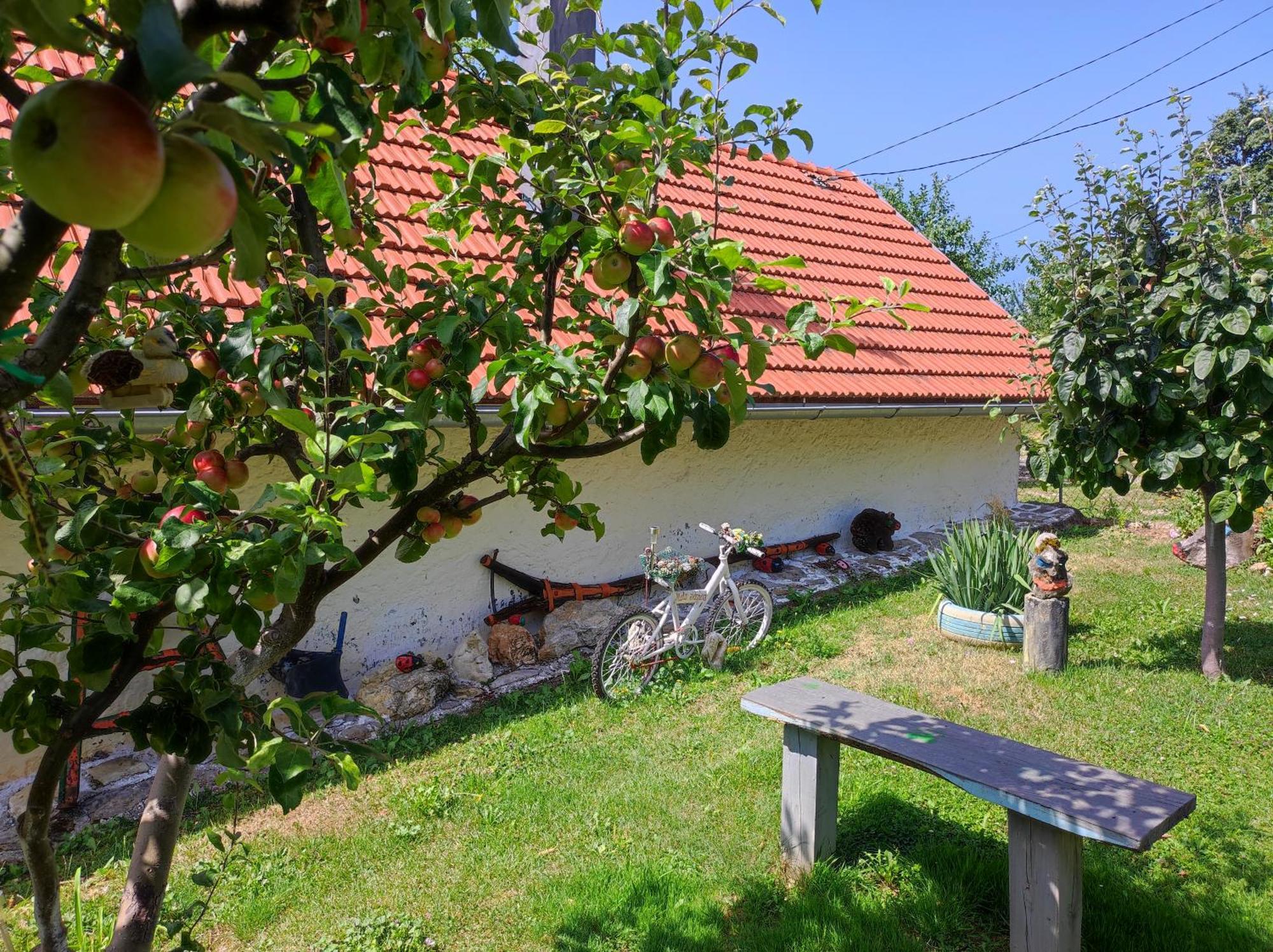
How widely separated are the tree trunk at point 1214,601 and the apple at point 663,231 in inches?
184

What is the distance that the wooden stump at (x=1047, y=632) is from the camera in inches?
192

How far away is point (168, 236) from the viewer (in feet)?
1.90

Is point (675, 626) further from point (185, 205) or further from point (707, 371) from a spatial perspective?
point (185, 205)

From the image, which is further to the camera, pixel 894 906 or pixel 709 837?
pixel 709 837

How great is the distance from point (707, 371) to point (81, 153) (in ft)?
3.46

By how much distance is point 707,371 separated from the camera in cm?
146

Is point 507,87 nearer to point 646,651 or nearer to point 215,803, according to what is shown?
point 215,803

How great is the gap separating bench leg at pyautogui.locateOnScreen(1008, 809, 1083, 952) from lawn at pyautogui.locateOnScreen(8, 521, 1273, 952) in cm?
28

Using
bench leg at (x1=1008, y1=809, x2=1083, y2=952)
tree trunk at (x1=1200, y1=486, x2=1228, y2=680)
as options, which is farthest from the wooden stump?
bench leg at (x1=1008, y1=809, x2=1083, y2=952)

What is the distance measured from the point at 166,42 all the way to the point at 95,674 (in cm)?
111

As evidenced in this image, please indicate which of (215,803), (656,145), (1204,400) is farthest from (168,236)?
(1204,400)

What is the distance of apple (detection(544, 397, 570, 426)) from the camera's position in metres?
1.60

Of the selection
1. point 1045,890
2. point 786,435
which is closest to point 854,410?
point 786,435

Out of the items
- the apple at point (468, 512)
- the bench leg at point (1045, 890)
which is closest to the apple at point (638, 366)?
the apple at point (468, 512)
